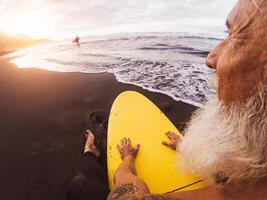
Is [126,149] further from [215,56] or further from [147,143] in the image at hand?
[215,56]

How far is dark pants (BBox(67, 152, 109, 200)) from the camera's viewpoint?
2814 mm

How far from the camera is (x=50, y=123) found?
4.25 metres

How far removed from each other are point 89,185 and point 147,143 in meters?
0.81

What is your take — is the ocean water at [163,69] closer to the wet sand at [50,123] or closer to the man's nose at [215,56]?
the wet sand at [50,123]

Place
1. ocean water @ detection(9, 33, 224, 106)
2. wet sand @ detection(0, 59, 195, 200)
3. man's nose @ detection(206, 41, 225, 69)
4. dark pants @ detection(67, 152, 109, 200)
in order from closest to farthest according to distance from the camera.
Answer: man's nose @ detection(206, 41, 225, 69), dark pants @ detection(67, 152, 109, 200), wet sand @ detection(0, 59, 195, 200), ocean water @ detection(9, 33, 224, 106)

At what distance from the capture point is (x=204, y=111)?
1797mm

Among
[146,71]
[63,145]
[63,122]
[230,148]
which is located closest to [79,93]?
[63,122]

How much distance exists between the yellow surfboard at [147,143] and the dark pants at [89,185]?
147 millimetres

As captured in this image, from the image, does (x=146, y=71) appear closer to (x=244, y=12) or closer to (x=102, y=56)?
(x=102, y=56)

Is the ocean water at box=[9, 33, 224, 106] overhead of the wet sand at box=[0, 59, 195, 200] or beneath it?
overhead

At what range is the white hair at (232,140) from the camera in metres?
1.29

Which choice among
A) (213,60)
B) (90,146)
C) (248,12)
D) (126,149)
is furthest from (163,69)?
(248,12)

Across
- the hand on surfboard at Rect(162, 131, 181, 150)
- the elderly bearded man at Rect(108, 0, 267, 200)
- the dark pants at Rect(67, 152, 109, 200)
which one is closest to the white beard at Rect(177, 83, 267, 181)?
the elderly bearded man at Rect(108, 0, 267, 200)

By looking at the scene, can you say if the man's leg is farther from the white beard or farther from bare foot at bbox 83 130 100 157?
the white beard
